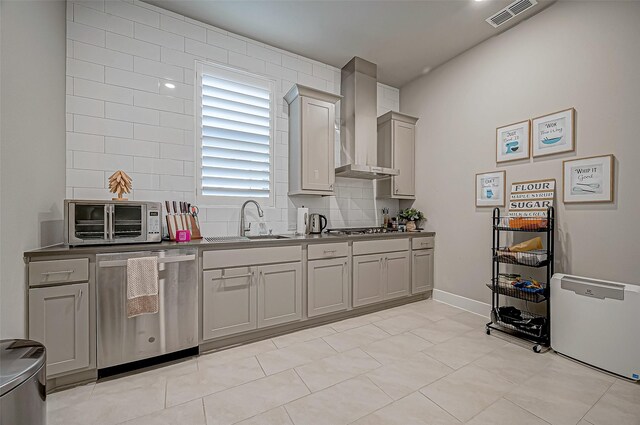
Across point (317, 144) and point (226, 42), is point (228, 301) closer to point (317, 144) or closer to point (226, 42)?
point (317, 144)

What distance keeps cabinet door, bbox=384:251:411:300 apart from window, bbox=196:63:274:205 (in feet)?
5.40

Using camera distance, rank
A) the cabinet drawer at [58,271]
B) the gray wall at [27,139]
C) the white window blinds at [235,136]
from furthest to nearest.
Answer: the white window blinds at [235,136] → the cabinet drawer at [58,271] → the gray wall at [27,139]

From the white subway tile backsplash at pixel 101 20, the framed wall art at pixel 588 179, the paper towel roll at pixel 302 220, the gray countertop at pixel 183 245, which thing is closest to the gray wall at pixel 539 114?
the framed wall art at pixel 588 179

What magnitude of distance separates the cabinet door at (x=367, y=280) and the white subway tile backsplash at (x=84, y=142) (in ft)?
8.75

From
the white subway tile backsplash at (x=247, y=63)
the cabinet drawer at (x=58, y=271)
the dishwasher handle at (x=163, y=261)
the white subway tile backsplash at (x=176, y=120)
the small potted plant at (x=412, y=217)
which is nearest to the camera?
the cabinet drawer at (x=58, y=271)

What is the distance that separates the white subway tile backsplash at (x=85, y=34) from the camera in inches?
91.4

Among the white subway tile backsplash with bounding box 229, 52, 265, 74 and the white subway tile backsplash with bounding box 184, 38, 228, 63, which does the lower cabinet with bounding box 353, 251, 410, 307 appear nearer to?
the white subway tile backsplash with bounding box 229, 52, 265, 74

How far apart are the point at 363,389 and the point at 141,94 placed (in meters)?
3.09

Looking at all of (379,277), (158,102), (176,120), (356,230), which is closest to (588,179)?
(379,277)

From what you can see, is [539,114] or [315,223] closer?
[539,114]

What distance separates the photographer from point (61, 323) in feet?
5.90

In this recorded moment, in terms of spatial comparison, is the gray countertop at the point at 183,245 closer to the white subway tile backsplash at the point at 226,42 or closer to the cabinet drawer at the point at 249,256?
the cabinet drawer at the point at 249,256

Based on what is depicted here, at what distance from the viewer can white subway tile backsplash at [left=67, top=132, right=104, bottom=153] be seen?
2315mm

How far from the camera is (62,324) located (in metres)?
1.80
